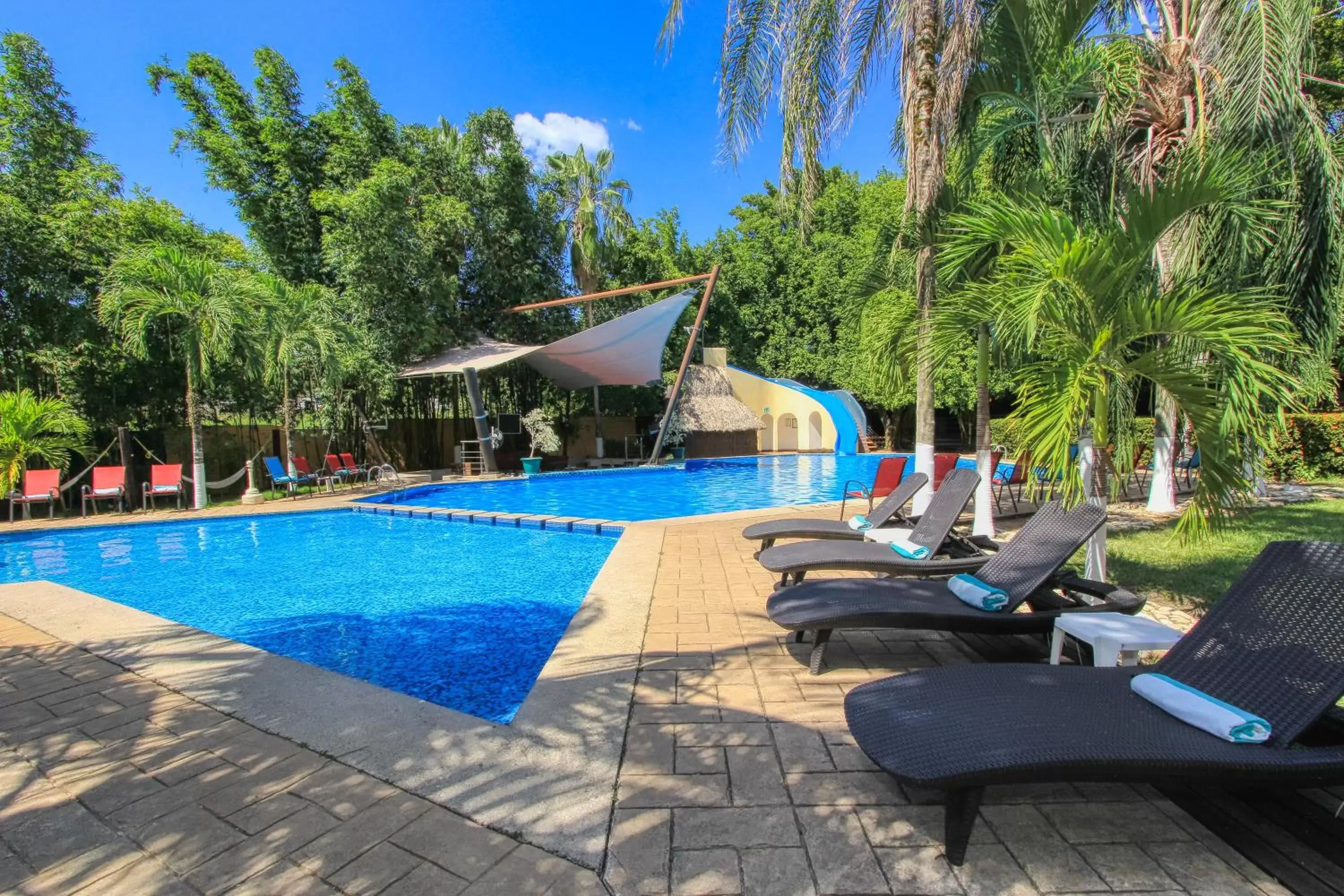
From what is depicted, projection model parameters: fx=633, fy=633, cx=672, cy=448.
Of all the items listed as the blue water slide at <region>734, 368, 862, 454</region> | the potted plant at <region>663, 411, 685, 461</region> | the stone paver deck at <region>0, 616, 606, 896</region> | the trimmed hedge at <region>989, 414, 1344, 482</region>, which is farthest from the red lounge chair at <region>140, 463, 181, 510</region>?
the blue water slide at <region>734, 368, 862, 454</region>

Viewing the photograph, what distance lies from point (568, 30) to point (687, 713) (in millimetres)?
12129

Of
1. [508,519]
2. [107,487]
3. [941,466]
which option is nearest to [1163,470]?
[941,466]

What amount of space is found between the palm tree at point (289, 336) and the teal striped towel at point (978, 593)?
39.7 ft

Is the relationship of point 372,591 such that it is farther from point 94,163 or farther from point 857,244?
point 857,244

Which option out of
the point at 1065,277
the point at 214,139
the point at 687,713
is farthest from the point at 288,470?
the point at 1065,277

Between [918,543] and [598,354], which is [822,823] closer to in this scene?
[918,543]

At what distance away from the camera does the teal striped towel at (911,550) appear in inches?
175

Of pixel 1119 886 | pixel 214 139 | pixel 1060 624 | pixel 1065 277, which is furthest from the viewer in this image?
pixel 214 139

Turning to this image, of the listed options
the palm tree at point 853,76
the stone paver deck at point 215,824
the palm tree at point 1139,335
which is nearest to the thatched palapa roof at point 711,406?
the palm tree at point 853,76

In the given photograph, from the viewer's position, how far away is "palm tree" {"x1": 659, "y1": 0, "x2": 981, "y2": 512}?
21.7 ft

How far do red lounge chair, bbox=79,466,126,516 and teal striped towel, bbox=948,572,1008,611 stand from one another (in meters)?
13.2

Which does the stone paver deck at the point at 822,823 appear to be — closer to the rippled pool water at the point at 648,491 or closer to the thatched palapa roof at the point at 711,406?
the rippled pool water at the point at 648,491

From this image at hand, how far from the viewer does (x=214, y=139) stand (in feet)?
47.7

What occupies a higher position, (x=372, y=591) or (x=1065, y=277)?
(x=1065, y=277)
